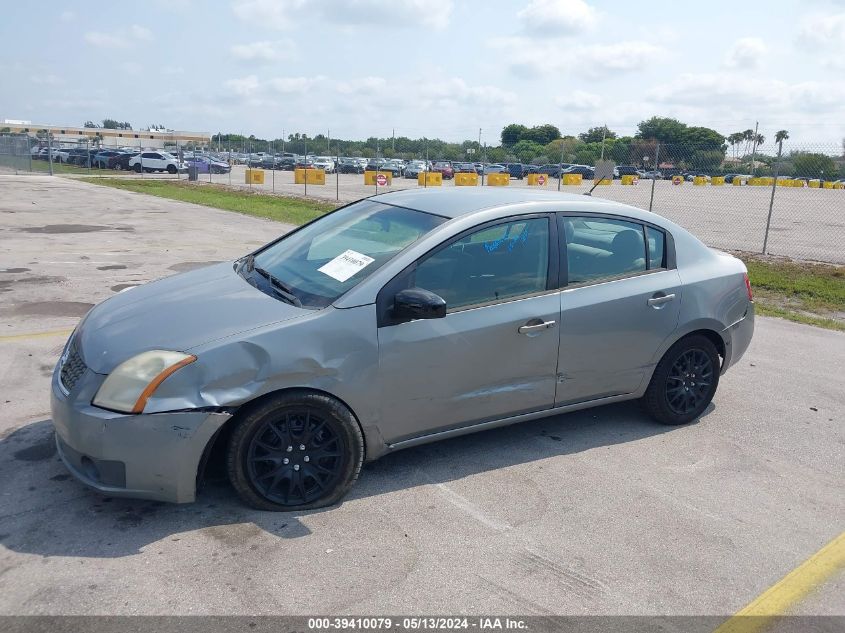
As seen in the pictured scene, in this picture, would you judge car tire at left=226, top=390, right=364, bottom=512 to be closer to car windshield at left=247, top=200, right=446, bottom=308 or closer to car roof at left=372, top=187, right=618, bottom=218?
car windshield at left=247, top=200, right=446, bottom=308

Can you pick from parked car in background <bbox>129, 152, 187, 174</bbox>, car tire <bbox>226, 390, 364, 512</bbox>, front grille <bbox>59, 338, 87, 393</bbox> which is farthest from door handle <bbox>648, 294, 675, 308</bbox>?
parked car in background <bbox>129, 152, 187, 174</bbox>

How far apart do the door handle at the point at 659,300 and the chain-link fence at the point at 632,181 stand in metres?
4.73

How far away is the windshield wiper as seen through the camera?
4016mm

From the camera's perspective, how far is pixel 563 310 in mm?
4473

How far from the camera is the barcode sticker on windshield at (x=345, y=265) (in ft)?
13.6

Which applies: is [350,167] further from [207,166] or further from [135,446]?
[135,446]

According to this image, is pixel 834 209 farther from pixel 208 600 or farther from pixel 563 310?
pixel 208 600

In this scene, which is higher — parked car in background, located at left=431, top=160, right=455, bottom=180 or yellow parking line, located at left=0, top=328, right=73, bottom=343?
parked car in background, located at left=431, top=160, right=455, bottom=180

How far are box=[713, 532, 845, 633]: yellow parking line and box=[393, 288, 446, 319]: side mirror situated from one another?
1.93m

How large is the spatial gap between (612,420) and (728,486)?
108 cm

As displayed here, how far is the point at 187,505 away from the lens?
3.79 meters

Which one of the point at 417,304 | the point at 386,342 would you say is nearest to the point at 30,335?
the point at 386,342

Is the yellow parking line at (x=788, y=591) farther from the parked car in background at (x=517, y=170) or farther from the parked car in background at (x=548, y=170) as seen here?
the parked car in background at (x=517, y=170)

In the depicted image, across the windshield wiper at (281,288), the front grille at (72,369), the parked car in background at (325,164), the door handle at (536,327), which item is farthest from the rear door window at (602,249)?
the parked car in background at (325,164)
